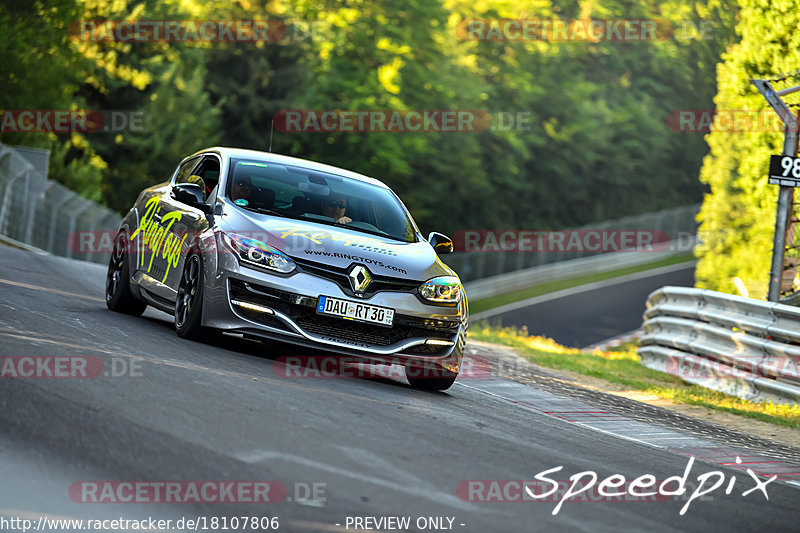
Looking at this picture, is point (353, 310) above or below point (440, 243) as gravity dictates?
below

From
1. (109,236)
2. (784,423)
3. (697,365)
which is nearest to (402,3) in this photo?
(109,236)

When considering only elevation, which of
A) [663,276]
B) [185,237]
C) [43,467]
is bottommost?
[663,276]

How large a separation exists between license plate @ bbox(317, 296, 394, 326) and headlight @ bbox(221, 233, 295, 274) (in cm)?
37

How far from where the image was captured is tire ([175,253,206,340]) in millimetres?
8891

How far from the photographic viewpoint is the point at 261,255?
337 inches

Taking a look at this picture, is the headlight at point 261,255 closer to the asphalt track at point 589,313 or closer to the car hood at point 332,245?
the car hood at point 332,245

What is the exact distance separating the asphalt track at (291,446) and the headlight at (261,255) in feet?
2.46

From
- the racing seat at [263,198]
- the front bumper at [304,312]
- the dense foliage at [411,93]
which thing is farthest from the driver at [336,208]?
the dense foliage at [411,93]

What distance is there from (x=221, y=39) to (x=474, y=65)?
56.5ft

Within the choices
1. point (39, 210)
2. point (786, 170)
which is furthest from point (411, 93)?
point (786, 170)

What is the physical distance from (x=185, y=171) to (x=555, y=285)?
41.2 m

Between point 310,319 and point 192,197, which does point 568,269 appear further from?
point 310,319

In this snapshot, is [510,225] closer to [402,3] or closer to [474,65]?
[474,65]

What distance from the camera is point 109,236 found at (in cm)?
2709
